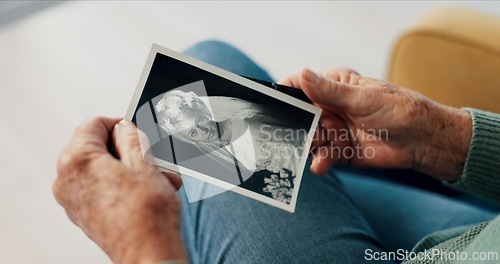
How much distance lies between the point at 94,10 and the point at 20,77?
43 centimetres

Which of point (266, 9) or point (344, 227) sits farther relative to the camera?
point (266, 9)

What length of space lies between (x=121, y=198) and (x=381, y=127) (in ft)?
1.62

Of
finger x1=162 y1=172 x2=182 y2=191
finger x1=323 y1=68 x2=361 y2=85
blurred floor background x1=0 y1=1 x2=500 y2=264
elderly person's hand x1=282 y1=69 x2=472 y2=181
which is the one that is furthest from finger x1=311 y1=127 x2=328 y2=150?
blurred floor background x1=0 y1=1 x2=500 y2=264

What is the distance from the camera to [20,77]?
63.5 inches

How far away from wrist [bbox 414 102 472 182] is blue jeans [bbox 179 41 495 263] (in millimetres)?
91

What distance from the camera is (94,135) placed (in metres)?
0.64

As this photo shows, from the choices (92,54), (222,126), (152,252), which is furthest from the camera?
(92,54)

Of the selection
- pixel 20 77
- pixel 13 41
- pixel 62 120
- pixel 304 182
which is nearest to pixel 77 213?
pixel 304 182

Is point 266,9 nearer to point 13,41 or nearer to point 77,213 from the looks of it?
point 13,41

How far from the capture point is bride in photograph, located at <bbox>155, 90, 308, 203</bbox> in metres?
0.73

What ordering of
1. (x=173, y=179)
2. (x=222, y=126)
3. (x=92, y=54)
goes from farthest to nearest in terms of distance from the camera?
(x=92, y=54) < (x=222, y=126) < (x=173, y=179)

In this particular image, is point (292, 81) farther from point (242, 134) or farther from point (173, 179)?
point (173, 179)

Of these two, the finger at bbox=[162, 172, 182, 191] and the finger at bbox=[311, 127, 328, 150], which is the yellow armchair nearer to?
the finger at bbox=[311, 127, 328, 150]

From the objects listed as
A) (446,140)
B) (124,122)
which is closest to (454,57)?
(446,140)
